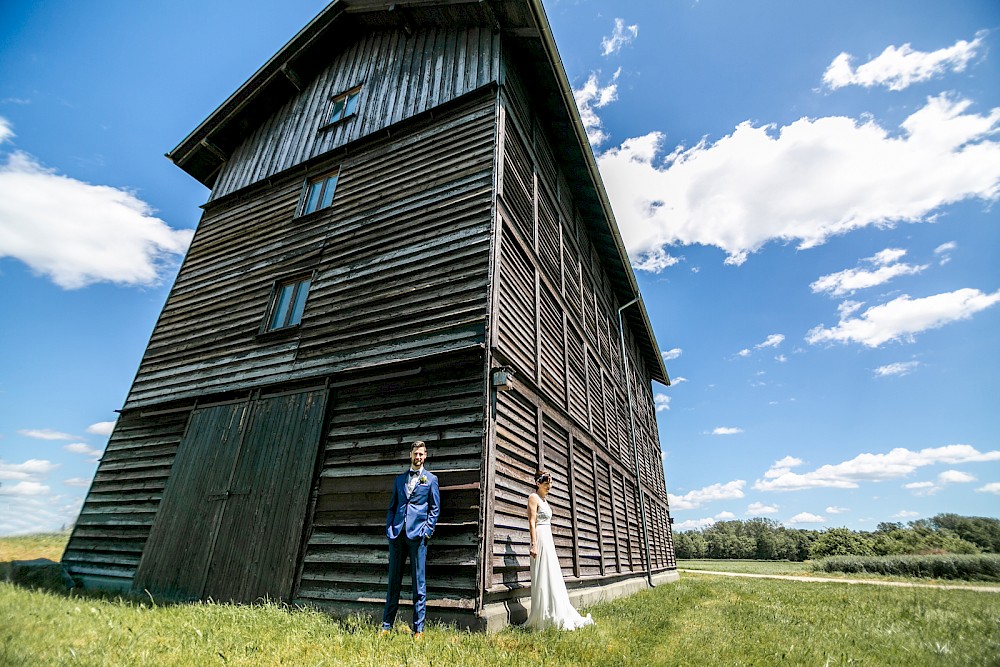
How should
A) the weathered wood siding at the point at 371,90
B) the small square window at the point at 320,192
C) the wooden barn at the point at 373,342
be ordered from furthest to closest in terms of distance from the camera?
the small square window at the point at 320,192
the weathered wood siding at the point at 371,90
the wooden barn at the point at 373,342

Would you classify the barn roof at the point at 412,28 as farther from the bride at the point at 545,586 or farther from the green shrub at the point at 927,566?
the green shrub at the point at 927,566

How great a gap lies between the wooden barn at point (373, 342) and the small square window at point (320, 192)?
8 centimetres

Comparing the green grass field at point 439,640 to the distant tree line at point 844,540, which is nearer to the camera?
the green grass field at point 439,640

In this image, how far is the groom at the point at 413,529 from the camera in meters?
5.00

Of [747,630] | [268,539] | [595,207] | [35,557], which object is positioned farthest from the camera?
[595,207]

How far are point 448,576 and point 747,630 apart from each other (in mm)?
4104

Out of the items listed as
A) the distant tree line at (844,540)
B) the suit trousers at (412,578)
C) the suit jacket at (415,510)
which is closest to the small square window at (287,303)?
the suit jacket at (415,510)

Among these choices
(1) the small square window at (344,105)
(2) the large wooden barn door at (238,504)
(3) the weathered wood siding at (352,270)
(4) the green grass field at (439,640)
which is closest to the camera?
(4) the green grass field at (439,640)

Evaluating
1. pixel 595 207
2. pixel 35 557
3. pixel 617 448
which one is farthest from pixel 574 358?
pixel 35 557

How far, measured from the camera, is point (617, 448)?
14.4m

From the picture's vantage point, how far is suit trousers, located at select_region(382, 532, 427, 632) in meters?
4.90

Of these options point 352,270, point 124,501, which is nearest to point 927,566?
point 352,270

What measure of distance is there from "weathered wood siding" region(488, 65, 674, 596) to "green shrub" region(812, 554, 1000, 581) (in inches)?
720

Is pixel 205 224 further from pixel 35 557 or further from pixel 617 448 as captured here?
pixel 617 448
